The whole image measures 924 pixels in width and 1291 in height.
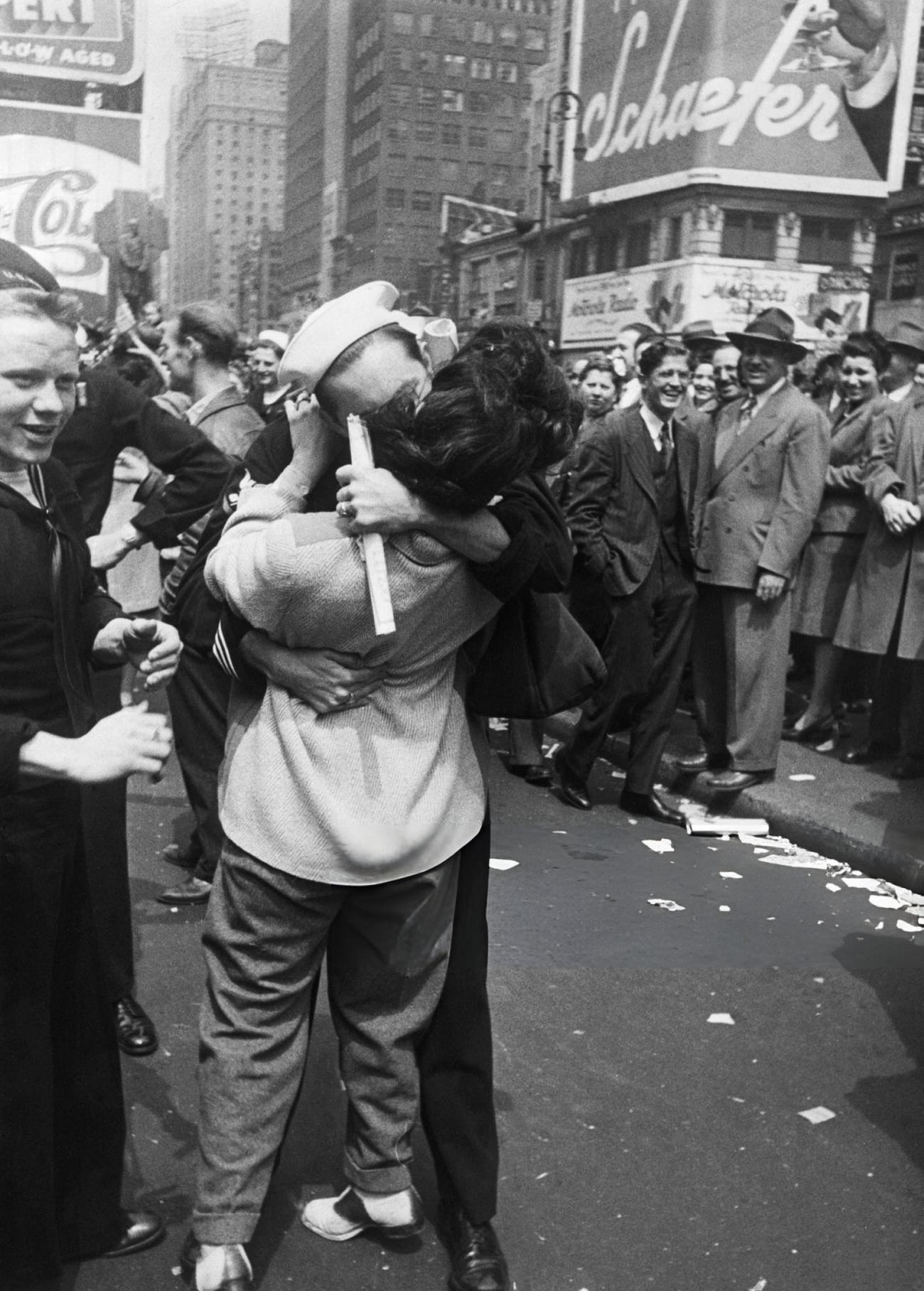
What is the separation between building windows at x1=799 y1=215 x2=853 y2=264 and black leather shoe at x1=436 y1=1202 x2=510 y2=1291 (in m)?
26.0

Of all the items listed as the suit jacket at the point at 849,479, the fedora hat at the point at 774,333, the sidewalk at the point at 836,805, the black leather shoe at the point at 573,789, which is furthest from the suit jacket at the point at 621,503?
the suit jacket at the point at 849,479

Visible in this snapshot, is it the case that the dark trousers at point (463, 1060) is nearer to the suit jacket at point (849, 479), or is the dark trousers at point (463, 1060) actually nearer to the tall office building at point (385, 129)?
the suit jacket at point (849, 479)

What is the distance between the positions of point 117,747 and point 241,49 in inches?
261

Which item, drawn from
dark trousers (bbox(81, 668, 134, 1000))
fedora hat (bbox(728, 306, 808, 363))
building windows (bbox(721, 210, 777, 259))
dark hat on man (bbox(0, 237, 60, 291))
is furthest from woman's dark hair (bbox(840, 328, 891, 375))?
building windows (bbox(721, 210, 777, 259))

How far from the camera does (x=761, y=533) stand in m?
7.04

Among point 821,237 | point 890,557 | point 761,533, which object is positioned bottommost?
point 890,557

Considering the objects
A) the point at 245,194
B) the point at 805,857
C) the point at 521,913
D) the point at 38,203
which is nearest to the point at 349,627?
the point at 521,913

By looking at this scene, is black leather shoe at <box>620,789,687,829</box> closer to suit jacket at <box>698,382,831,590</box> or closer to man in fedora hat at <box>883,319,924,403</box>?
suit jacket at <box>698,382,831,590</box>

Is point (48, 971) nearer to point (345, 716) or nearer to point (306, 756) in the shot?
point (306, 756)

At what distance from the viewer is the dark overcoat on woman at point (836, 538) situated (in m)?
8.22

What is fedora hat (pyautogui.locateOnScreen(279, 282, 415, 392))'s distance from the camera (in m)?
2.55

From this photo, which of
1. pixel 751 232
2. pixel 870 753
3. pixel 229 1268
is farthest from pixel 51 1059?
pixel 751 232

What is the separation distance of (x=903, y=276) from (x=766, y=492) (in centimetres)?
2650

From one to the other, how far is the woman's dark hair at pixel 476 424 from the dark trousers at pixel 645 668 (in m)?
4.33
